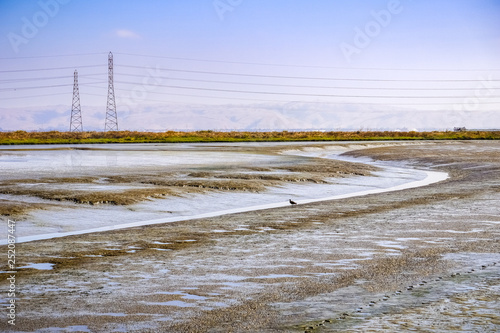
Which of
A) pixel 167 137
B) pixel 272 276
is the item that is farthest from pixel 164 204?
pixel 167 137

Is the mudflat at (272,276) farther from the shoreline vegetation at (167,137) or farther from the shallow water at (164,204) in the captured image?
the shoreline vegetation at (167,137)

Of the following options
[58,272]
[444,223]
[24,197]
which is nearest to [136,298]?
[58,272]

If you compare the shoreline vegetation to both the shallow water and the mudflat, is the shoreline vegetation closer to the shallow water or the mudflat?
the shallow water

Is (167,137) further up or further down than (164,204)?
further up

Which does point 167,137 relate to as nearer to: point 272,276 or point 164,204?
point 164,204

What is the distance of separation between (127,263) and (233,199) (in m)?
11.1

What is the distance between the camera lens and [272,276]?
9.90 metres

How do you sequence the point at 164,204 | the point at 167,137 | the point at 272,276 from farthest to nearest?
the point at 167,137
the point at 164,204
the point at 272,276

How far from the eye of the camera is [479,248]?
12.0 m

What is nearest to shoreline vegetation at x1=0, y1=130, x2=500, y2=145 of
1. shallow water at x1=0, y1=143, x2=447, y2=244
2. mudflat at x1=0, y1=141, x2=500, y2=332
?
shallow water at x1=0, y1=143, x2=447, y2=244

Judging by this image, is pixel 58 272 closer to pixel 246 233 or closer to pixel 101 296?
pixel 101 296

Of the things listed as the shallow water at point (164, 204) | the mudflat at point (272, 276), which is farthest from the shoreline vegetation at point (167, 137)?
the mudflat at point (272, 276)

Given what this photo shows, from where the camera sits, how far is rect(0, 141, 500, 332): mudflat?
7.45 metres

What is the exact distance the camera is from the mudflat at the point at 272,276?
745 centimetres
